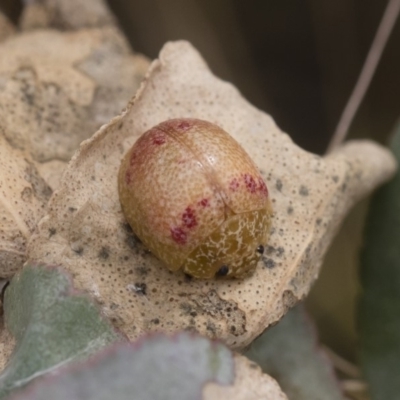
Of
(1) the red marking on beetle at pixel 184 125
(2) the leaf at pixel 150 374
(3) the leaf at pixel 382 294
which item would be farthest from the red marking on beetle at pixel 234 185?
(3) the leaf at pixel 382 294

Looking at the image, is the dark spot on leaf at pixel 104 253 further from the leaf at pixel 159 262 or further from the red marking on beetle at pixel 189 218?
the red marking on beetle at pixel 189 218

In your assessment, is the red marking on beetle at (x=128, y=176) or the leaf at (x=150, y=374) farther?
the red marking on beetle at (x=128, y=176)

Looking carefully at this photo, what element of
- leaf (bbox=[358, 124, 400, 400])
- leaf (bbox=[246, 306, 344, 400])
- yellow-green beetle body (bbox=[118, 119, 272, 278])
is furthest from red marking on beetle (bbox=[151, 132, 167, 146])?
leaf (bbox=[358, 124, 400, 400])

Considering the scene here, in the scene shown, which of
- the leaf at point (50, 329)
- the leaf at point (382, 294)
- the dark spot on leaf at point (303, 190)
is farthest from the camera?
the leaf at point (382, 294)

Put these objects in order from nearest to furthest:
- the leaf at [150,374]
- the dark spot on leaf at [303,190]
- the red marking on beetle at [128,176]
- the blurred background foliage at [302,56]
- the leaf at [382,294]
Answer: the leaf at [150,374] → the red marking on beetle at [128,176] → the dark spot on leaf at [303,190] → the leaf at [382,294] → the blurred background foliage at [302,56]

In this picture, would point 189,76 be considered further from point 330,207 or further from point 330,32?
point 330,32

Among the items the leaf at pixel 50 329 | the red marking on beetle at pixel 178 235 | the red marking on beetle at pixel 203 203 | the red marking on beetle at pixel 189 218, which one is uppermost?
the red marking on beetle at pixel 203 203

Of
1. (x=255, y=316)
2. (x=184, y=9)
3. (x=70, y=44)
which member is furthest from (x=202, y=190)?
(x=184, y=9)
